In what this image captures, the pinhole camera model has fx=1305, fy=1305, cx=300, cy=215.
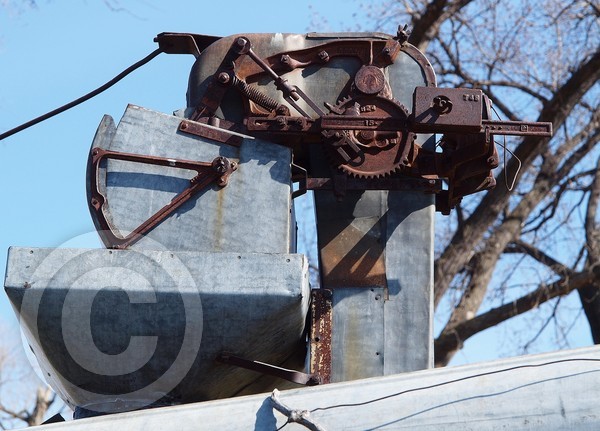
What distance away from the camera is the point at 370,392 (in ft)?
18.3

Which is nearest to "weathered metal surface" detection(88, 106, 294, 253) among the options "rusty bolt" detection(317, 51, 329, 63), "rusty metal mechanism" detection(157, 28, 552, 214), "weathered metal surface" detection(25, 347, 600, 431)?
"rusty metal mechanism" detection(157, 28, 552, 214)

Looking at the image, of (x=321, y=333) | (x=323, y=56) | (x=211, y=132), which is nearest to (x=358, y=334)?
(x=321, y=333)

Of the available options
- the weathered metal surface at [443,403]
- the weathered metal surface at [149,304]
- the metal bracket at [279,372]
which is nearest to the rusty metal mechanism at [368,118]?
the weathered metal surface at [149,304]

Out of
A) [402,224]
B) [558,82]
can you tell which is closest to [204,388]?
[402,224]

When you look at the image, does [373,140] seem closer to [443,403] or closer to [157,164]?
[157,164]

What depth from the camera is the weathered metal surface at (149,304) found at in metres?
6.25

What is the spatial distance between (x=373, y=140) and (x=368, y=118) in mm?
143

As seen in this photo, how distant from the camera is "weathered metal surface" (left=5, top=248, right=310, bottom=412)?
6250 mm

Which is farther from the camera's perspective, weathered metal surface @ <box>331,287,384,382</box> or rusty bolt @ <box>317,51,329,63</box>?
rusty bolt @ <box>317,51,329,63</box>

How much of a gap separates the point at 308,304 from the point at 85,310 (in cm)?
117

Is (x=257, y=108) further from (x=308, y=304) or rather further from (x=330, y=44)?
(x=308, y=304)

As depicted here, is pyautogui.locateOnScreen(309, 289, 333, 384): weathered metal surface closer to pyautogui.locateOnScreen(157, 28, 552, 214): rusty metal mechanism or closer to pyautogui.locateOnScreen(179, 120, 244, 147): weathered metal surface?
pyautogui.locateOnScreen(157, 28, 552, 214): rusty metal mechanism

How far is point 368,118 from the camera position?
6.68 meters

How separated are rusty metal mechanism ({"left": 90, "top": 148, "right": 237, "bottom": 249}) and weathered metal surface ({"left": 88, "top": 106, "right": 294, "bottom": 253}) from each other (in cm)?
2
